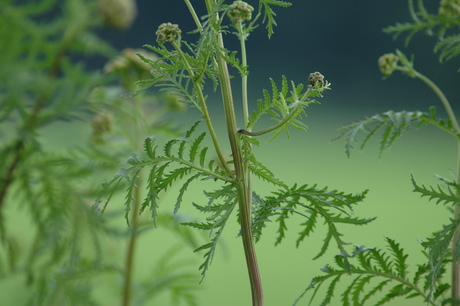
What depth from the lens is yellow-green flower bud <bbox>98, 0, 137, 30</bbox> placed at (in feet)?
2.66

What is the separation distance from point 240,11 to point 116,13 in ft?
1.38

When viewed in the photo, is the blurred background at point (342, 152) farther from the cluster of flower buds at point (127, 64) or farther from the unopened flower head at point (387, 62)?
the unopened flower head at point (387, 62)

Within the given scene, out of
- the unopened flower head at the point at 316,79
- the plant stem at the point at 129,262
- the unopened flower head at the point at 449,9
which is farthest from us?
the plant stem at the point at 129,262

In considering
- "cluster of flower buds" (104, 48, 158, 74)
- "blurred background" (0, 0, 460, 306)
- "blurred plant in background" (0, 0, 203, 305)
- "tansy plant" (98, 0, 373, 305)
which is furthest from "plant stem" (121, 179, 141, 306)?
"blurred background" (0, 0, 460, 306)

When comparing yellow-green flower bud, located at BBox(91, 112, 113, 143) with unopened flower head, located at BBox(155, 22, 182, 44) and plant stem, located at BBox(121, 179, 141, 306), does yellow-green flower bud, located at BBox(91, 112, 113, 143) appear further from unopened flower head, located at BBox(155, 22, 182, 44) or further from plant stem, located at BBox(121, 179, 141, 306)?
unopened flower head, located at BBox(155, 22, 182, 44)

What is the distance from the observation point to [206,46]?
443mm

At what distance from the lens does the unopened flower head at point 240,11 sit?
0.44 meters

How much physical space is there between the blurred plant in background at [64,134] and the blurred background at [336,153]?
0.97m

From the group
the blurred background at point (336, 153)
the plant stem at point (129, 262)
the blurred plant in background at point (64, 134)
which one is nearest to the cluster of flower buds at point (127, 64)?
the blurred plant in background at point (64, 134)

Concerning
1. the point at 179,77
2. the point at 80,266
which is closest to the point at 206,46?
the point at 179,77

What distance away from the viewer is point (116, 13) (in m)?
0.82

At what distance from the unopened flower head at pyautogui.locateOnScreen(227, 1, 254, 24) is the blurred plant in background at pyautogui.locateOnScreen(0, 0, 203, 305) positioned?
0.27 m

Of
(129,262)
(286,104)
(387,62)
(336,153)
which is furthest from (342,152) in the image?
(286,104)

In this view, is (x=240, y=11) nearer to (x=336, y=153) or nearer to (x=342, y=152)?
(x=342, y=152)
